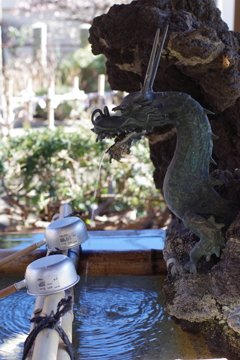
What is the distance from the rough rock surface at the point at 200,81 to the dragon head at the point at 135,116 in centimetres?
24

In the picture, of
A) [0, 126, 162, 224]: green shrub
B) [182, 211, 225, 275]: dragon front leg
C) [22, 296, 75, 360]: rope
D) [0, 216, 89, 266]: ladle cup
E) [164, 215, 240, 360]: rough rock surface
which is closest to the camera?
[22, 296, 75, 360]: rope

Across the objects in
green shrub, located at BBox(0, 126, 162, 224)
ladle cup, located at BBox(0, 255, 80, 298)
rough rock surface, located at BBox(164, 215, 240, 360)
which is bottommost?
green shrub, located at BBox(0, 126, 162, 224)

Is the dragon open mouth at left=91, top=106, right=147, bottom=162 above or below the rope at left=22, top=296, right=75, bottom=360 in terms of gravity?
above

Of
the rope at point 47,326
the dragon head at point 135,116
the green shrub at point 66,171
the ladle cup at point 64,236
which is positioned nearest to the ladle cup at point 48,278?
the rope at point 47,326

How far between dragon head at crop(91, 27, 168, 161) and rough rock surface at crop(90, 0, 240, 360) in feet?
0.77

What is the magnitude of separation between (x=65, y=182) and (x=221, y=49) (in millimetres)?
3715

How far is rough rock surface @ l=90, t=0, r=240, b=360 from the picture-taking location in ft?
5.91

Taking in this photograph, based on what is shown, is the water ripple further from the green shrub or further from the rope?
the green shrub

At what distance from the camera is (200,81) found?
229cm

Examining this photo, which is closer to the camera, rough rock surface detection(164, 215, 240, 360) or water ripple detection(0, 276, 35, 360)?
rough rock surface detection(164, 215, 240, 360)

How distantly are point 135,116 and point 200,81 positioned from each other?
66 centimetres

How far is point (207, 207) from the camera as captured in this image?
2.01 m

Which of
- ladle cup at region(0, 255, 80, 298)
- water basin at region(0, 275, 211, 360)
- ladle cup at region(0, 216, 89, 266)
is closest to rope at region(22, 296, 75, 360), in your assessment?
ladle cup at region(0, 255, 80, 298)

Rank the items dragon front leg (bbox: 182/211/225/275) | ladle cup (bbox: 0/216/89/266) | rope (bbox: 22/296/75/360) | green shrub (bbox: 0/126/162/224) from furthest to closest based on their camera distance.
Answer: green shrub (bbox: 0/126/162/224), ladle cup (bbox: 0/216/89/266), dragon front leg (bbox: 182/211/225/275), rope (bbox: 22/296/75/360)
